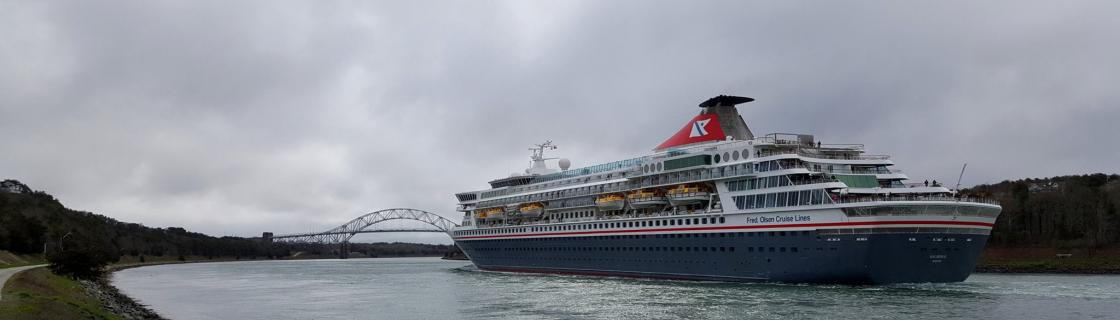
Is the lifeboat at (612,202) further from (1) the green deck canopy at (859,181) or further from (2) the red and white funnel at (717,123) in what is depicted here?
(1) the green deck canopy at (859,181)

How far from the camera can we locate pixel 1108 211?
9025cm

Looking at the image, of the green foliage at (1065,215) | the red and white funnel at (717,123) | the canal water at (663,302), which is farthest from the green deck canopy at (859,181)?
the green foliage at (1065,215)

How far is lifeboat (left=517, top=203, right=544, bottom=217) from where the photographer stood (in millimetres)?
76750

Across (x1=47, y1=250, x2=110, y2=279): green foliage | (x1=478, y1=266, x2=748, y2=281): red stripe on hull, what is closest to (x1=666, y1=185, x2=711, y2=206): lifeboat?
(x1=478, y1=266, x2=748, y2=281): red stripe on hull

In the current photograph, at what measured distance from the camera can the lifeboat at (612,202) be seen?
65438mm

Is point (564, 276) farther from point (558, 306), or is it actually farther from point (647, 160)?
point (558, 306)

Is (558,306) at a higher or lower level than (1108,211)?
lower

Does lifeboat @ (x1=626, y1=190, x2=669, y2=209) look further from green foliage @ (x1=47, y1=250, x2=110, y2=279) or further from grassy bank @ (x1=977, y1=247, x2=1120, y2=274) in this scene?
grassy bank @ (x1=977, y1=247, x2=1120, y2=274)

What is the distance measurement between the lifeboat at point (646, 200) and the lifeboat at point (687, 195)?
1649 millimetres

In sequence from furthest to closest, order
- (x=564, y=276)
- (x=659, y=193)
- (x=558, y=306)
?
1. (x=564, y=276)
2. (x=659, y=193)
3. (x=558, y=306)

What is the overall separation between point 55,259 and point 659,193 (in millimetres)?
46557

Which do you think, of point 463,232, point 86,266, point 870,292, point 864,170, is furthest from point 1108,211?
point 86,266

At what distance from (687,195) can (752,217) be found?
255 inches

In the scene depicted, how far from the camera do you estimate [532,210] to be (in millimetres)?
77125
